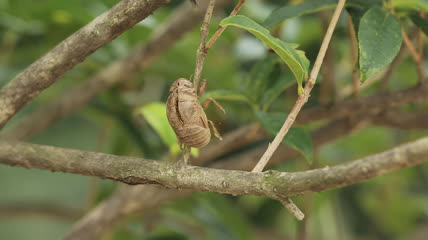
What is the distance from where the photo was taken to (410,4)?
2.12ft

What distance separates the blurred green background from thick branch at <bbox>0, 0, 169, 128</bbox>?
210 millimetres

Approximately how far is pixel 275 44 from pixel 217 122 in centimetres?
57

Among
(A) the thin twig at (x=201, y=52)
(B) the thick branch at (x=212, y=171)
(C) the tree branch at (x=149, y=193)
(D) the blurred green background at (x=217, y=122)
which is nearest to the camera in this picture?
(B) the thick branch at (x=212, y=171)

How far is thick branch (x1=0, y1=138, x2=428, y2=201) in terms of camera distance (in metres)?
0.41

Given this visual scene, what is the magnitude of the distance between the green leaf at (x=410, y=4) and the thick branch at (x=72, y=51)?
26cm

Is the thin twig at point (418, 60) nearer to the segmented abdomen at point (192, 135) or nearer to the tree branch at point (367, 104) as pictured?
the tree branch at point (367, 104)

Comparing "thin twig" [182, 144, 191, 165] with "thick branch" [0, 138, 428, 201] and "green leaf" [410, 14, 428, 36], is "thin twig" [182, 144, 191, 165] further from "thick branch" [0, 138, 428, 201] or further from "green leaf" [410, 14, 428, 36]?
"green leaf" [410, 14, 428, 36]

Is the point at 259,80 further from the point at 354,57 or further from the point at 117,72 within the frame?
the point at 117,72

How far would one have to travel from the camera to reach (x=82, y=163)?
540mm

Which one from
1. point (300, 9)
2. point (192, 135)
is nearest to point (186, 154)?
point (192, 135)

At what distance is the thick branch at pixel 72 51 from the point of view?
1.68 feet

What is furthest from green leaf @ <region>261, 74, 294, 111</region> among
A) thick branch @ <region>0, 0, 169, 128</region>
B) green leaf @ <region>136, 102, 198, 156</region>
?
thick branch @ <region>0, 0, 169, 128</region>

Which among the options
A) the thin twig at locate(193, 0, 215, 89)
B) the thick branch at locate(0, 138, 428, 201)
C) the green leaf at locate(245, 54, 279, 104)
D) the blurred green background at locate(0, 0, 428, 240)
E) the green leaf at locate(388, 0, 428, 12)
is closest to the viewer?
the thick branch at locate(0, 138, 428, 201)

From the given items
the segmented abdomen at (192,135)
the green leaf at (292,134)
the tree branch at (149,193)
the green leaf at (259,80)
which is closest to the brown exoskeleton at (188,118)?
the segmented abdomen at (192,135)
